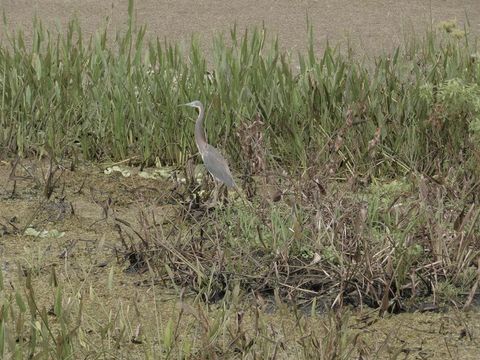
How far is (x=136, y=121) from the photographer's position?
4629mm

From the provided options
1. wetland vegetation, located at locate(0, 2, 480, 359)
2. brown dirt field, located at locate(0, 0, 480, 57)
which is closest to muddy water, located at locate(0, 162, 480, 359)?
wetland vegetation, located at locate(0, 2, 480, 359)

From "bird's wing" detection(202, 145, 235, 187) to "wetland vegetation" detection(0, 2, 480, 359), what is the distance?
88 mm

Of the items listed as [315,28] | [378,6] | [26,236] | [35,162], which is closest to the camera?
[26,236]

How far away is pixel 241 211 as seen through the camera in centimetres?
352

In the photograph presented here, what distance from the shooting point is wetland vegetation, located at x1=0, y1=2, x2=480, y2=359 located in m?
2.88

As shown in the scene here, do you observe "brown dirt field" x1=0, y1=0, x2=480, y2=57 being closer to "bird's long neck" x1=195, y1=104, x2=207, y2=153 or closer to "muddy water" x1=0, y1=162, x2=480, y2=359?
"muddy water" x1=0, y1=162, x2=480, y2=359

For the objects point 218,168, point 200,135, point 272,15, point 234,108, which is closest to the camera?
point 218,168

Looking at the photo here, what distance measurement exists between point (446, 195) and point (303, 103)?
0.97 metres

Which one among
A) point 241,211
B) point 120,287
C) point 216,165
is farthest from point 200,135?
point 120,287

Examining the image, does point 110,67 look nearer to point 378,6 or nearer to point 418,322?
point 418,322

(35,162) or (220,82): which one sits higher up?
(220,82)

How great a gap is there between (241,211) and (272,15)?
4685 millimetres

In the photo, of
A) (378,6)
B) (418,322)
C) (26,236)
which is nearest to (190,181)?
(26,236)

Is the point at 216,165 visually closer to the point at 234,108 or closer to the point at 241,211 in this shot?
the point at 241,211
